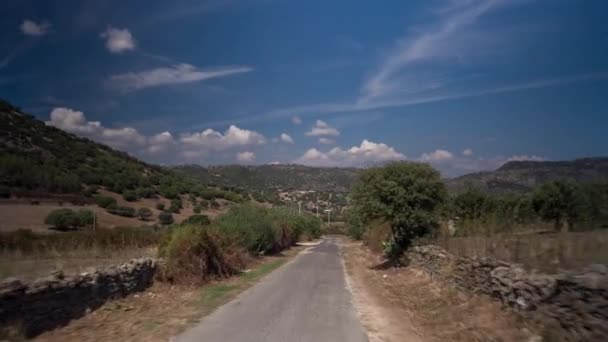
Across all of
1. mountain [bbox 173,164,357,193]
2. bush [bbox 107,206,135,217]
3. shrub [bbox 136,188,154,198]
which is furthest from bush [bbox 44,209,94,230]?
mountain [bbox 173,164,357,193]

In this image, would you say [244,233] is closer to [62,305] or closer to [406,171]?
[406,171]

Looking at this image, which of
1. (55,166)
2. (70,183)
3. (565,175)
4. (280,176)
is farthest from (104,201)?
(280,176)

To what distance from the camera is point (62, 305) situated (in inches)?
396

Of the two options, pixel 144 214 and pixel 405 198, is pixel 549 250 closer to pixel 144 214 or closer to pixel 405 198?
pixel 405 198

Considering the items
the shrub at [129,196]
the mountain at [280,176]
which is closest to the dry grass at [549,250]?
the shrub at [129,196]

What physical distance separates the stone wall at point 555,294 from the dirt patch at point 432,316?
1.18 feet

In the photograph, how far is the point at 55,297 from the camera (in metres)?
9.80

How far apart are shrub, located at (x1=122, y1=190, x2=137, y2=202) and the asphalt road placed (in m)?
41.5

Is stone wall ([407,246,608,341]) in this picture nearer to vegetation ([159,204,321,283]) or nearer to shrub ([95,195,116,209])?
vegetation ([159,204,321,283])

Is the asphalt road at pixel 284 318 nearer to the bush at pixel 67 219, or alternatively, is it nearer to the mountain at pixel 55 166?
the bush at pixel 67 219

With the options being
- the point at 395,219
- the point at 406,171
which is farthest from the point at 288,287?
the point at 406,171

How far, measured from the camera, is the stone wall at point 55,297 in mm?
8484

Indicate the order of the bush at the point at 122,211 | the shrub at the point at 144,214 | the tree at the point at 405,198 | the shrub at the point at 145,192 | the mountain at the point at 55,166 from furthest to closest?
the shrub at the point at 145,192
the shrub at the point at 144,214
the bush at the point at 122,211
the mountain at the point at 55,166
the tree at the point at 405,198

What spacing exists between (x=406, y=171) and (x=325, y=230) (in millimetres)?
104220
